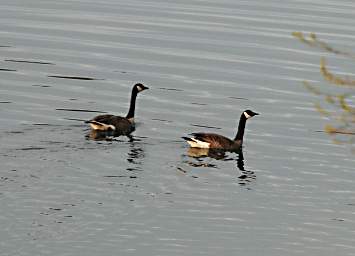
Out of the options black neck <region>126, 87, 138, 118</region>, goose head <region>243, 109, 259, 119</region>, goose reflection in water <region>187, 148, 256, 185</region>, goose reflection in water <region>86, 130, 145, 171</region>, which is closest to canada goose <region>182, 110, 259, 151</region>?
goose reflection in water <region>187, 148, 256, 185</region>

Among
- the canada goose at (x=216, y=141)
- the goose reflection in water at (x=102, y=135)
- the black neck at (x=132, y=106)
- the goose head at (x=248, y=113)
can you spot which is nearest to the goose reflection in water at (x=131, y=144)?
the goose reflection in water at (x=102, y=135)

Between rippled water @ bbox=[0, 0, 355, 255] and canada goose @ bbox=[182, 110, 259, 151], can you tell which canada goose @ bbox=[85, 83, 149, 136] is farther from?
canada goose @ bbox=[182, 110, 259, 151]

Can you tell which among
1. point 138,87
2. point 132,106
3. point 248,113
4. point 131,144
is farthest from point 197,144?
point 138,87

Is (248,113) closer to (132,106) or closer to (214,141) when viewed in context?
(214,141)

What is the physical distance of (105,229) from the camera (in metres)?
20.3

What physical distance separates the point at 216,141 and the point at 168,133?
143 cm

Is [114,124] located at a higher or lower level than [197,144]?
higher

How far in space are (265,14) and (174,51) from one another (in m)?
8.39

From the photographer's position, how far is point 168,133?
95.2 ft

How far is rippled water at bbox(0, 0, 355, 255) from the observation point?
2066 centimetres

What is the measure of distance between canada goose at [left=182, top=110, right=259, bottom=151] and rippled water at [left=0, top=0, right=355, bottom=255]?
35 cm

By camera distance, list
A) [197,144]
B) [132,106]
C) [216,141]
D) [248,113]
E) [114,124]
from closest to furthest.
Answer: [197,144] → [216,141] → [114,124] → [248,113] → [132,106]

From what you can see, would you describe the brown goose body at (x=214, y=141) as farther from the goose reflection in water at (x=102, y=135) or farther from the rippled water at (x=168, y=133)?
the goose reflection in water at (x=102, y=135)

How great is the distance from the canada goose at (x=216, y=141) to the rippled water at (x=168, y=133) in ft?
1.16
